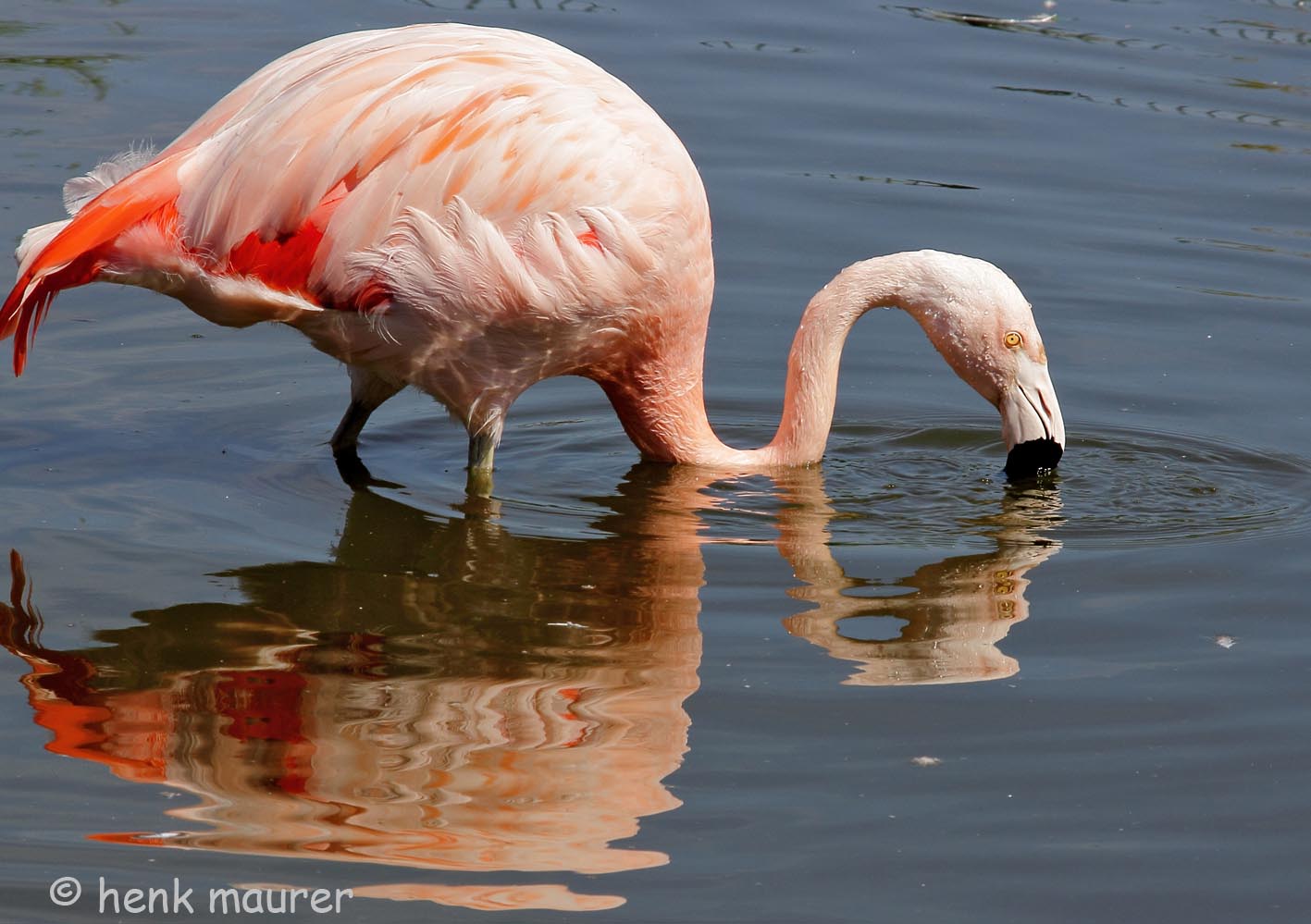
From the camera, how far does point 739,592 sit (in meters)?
5.19

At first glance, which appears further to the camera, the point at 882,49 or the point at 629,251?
the point at 882,49

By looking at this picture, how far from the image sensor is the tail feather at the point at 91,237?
534cm

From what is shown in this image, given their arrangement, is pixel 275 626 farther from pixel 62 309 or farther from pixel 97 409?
pixel 62 309

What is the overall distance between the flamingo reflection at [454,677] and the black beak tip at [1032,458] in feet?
1.04

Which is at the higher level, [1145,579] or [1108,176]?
[1108,176]

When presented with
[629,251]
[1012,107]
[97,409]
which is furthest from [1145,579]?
[1012,107]

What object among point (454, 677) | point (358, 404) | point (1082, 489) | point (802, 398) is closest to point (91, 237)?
point (358, 404)

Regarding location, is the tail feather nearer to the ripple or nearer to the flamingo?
the flamingo

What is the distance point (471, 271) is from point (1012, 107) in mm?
5109

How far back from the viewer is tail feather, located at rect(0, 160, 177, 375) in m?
5.34

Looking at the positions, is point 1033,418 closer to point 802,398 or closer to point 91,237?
point 802,398

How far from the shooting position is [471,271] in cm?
545

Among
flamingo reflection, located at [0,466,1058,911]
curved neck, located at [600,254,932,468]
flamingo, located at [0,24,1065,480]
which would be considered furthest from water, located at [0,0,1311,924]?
flamingo, located at [0,24,1065,480]

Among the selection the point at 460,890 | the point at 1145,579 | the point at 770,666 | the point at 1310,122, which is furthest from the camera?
the point at 1310,122
